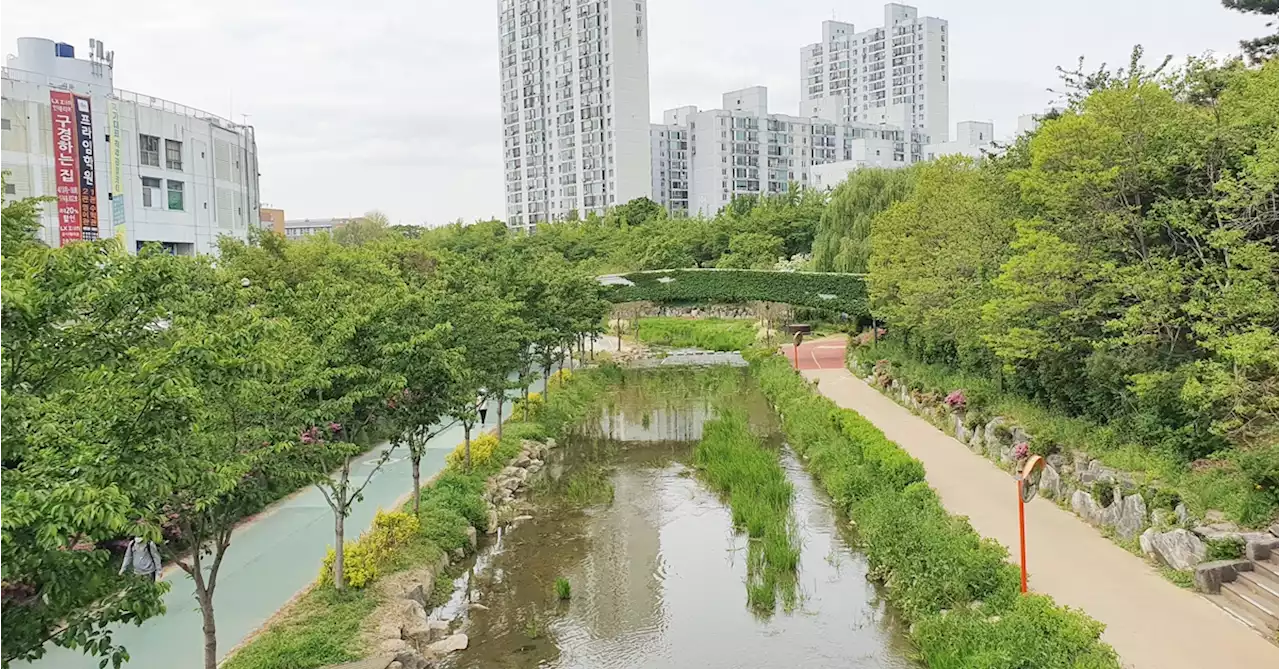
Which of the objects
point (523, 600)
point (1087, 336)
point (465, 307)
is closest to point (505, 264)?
point (465, 307)

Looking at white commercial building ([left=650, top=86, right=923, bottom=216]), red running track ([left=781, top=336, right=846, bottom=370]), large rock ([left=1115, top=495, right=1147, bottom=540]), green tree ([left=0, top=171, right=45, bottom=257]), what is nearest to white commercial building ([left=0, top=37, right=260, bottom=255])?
green tree ([left=0, top=171, right=45, bottom=257])

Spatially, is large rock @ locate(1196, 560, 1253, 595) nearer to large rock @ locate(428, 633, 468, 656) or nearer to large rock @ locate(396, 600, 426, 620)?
large rock @ locate(428, 633, 468, 656)

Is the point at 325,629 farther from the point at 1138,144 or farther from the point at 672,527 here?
the point at 1138,144

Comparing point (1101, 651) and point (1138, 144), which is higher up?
point (1138, 144)

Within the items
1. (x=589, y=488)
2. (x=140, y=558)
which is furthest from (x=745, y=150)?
(x=140, y=558)

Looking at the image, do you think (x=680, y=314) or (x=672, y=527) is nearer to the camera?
(x=672, y=527)

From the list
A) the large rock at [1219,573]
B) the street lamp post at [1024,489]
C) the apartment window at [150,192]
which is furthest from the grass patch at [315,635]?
the apartment window at [150,192]

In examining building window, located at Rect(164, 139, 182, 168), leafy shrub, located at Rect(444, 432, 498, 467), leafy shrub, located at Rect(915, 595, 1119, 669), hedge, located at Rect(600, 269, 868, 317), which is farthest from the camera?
hedge, located at Rect(600, 269, 868, 317)
